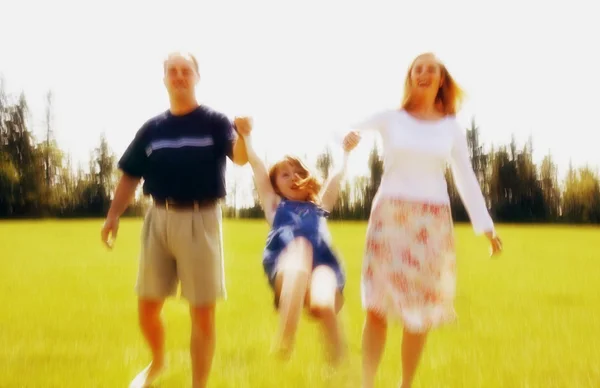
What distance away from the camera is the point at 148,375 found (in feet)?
12.8

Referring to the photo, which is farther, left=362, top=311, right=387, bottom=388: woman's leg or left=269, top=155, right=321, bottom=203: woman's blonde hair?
left=269, top=155, right=321, bottom=203: woman's blonde hair

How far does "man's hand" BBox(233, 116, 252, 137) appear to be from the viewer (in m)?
3.65

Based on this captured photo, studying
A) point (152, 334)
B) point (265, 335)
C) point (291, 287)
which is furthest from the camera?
point (265, 335)

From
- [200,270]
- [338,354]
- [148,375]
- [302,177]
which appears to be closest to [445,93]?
A: [302,177]

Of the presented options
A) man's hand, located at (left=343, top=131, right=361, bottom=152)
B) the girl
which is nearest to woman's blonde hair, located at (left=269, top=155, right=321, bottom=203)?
the girl

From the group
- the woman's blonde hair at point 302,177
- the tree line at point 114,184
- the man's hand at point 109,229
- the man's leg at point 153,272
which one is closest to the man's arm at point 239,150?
the woman's blonde hair at point 302,177

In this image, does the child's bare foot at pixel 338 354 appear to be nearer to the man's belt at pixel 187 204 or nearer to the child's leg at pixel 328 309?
the child's leg at pixel 328 309

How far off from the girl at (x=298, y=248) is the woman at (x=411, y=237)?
0.79 feet

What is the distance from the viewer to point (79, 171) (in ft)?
110

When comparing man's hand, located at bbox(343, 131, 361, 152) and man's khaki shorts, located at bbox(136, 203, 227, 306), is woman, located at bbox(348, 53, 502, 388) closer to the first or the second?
man's hand, located at bbox(343, 131, 361, 152)

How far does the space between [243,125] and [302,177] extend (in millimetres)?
554

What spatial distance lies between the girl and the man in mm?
206

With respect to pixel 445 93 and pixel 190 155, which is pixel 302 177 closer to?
pixel 190 155

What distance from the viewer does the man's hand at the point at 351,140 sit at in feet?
12.4
